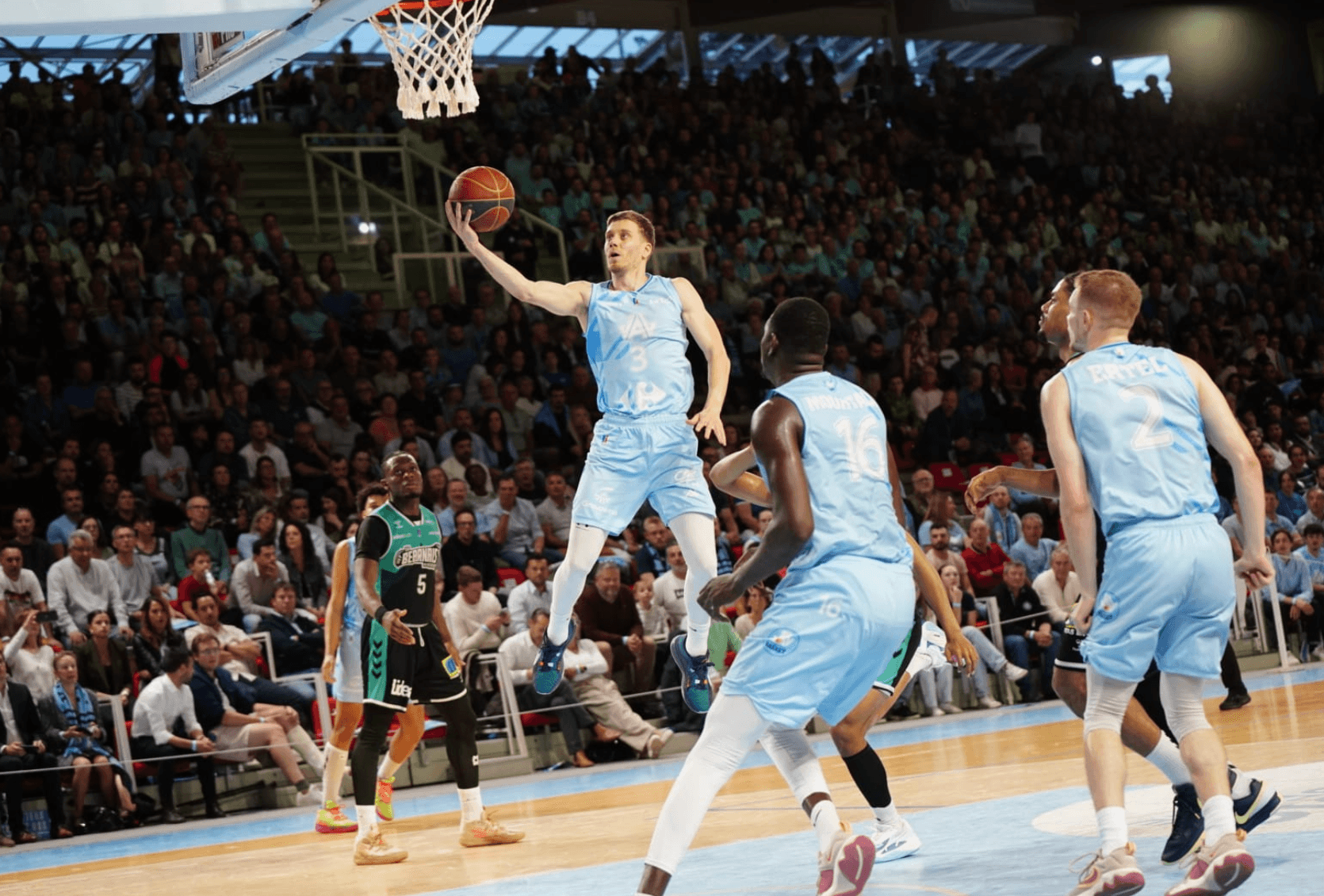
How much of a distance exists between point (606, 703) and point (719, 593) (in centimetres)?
750

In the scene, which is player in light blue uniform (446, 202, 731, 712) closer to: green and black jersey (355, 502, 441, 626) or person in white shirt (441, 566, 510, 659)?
green and black jersey (355, 502, 441, 626)

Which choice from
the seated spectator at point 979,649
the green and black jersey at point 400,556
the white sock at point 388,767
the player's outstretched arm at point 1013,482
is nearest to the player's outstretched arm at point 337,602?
the white sock at point 388,767

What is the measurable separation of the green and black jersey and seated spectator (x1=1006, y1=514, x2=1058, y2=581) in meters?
7.42

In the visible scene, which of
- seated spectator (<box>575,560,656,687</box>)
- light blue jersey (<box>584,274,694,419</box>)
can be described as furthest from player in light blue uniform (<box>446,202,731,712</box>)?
seated spectator (<box>575,560,656,687</box>)

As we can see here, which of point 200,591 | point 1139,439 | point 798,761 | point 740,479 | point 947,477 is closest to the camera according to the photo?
point 1139,439

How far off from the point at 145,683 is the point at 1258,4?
2602cm

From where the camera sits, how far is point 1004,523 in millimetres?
14680

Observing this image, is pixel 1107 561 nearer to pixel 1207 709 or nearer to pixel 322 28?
pixel 322 28

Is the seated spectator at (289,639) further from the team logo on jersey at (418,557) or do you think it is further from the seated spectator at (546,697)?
the team logo on jersey at (418,557)

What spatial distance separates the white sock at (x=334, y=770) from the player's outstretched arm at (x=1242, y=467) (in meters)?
5.68

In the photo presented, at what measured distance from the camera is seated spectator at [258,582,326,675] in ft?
38.5

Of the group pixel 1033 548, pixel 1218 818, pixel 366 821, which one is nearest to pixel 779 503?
pixel 1218 818

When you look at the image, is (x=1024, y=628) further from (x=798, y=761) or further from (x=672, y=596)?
(x=798, y=761)

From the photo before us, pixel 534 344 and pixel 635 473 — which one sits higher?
pixel 534 344
